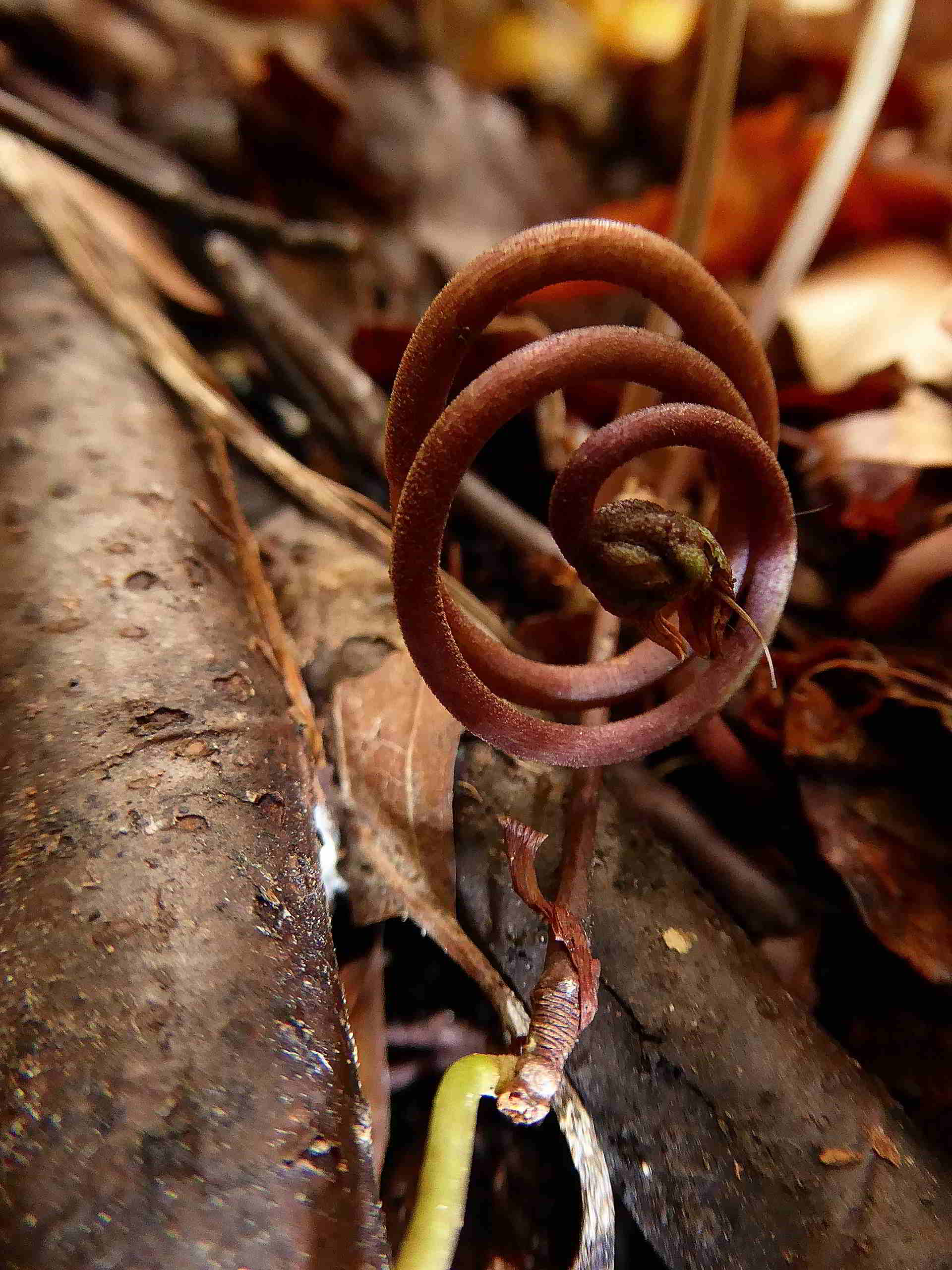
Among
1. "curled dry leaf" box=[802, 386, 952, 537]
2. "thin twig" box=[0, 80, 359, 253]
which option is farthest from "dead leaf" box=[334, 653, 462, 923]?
"thin twig" box=[0, 80, 359, 253]

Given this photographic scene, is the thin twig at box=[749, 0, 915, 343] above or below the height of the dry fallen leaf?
→ above

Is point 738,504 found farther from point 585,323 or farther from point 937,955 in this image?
point 585,323

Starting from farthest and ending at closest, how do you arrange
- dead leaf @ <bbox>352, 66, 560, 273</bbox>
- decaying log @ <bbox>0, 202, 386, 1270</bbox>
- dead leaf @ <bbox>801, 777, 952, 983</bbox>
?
dead leaf @ <bbox>352, 66, 560, 273</bbox>
dead leaf @ <bbox>801, 777, 952, 983</bbox>
decaying log @ <bbox>0, 202, 386, 1270</bbox>

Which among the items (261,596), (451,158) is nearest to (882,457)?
(261,596)

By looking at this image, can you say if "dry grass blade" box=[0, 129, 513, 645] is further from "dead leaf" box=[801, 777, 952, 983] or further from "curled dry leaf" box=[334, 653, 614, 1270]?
"dead leaf" box=[801, 777, 952, 983]

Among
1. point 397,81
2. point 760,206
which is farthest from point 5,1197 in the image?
point 397,81

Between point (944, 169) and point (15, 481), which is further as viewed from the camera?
point (944, 169)

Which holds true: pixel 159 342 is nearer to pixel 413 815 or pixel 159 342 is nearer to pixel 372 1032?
pixel 413 815
